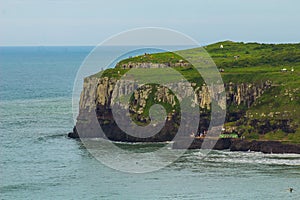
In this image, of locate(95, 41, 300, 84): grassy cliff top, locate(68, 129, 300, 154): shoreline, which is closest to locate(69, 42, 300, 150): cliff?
locate(95, 41, 300, 84): grassy cliff top

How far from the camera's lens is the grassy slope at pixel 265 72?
131 meters

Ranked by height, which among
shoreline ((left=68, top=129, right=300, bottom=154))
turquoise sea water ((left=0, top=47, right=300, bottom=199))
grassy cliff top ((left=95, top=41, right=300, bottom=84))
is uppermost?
grassy cliff top ((left=95, top=41, right=300, bottom=84))

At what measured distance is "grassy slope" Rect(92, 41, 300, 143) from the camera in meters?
131

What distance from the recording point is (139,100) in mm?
141500

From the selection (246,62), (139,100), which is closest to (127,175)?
(139,100)

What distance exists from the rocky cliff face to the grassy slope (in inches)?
111

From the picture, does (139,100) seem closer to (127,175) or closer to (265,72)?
(265,72)

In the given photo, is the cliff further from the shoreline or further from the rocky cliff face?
the shoreline

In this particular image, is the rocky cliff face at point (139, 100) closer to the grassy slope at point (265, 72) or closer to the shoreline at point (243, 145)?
the grassy slope at point (265, 72)

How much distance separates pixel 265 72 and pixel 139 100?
25735 mm

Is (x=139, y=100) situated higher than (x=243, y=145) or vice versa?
(x=139, y=100)

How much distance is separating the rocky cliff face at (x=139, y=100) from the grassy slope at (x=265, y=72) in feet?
9.28

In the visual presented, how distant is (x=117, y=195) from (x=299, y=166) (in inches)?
1167

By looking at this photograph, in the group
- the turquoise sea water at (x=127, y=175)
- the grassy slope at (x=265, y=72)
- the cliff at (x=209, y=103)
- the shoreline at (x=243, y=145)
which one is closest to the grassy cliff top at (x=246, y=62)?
the grassy slope at (x=265, y=72)
